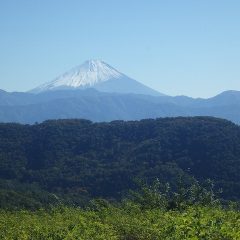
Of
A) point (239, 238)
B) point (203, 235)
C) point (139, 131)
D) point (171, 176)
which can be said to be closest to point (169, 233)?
point (203, 235)

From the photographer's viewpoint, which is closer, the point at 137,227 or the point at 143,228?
the point at 143,228

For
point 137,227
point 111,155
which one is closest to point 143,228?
point 137,227

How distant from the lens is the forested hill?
99.4 m

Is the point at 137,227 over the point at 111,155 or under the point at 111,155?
over

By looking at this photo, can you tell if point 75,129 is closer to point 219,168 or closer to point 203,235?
point 219,168

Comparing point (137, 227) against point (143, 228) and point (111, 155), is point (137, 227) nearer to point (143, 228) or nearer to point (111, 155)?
point (143, 228)

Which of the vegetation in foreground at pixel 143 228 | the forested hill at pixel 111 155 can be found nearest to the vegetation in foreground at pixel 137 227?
the vegetation in foreground at pixel 143 228

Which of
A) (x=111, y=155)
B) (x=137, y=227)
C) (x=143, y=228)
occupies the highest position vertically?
(x=143, y=228)

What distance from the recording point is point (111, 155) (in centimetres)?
13338

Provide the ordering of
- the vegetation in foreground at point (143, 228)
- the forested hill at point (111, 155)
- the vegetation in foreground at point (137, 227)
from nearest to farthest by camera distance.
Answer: the vegetation in foreground at point (143, 228), the vegetation in foreground at point (137, 227), the forested hill at point (111, 155)

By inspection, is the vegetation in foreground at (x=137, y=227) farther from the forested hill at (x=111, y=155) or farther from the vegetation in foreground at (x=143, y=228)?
the forested hill at (x=111, y=155)

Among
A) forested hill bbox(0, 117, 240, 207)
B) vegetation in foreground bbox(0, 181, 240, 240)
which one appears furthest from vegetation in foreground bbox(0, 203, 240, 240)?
forested hill bbox(0, 117, 240, 207)

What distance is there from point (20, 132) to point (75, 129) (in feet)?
65.0

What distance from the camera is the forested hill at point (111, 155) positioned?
99438 millimetres
